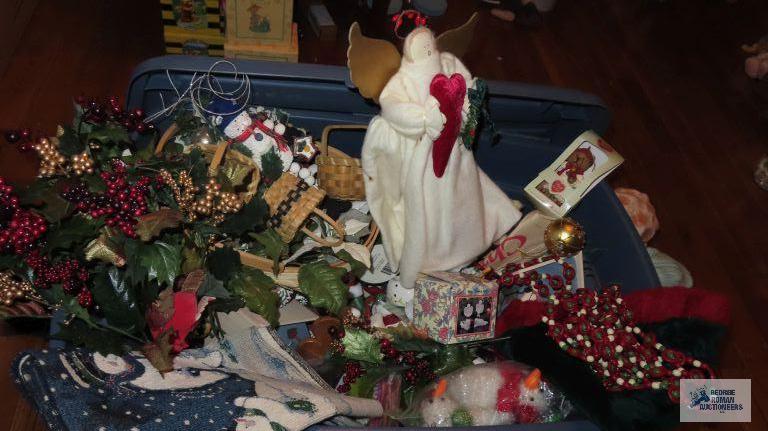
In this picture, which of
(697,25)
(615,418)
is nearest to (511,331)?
(615,418)

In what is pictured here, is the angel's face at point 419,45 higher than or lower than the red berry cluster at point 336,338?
higher

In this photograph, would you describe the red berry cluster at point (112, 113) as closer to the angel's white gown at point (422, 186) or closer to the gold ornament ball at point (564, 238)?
the angel's white gown at point (422, 186)

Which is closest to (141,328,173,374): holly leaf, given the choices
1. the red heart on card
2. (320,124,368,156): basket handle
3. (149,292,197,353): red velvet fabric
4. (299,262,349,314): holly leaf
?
(149,292,197,353): red velvet fabric

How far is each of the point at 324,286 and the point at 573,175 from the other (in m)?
0.58

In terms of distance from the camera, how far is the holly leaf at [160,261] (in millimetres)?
976

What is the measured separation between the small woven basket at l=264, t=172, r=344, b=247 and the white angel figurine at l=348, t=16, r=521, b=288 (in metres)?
0.10

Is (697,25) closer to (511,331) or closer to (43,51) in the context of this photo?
(511,331)

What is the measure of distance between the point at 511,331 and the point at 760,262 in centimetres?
102

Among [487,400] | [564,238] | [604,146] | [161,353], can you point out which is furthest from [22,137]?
[604,146]

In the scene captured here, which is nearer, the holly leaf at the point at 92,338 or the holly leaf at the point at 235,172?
the holly leaf at the point at 92,338

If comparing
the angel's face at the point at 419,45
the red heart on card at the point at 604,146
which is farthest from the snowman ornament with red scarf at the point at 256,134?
the red heart on card at the point at 604,146

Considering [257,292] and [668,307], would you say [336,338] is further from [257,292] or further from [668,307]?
[668,307]

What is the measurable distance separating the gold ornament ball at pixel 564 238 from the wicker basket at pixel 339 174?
1.24 ft

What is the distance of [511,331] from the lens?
1095 mm
